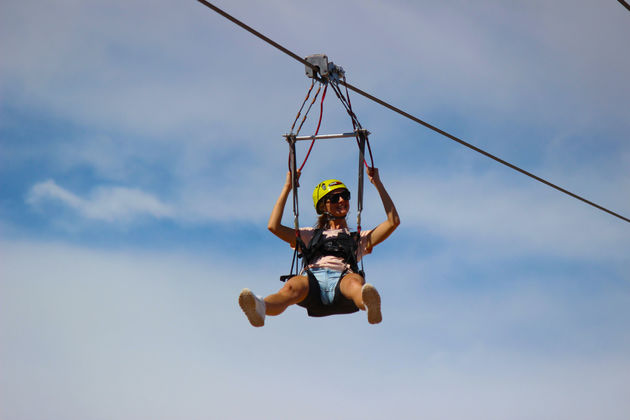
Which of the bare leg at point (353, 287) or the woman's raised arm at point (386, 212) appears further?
the woman's raised arm at point (386, 212)

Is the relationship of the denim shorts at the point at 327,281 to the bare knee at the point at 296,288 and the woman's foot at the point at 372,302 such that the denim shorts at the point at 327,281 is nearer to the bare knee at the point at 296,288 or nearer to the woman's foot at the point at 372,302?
the bare knee at the point at 296,288

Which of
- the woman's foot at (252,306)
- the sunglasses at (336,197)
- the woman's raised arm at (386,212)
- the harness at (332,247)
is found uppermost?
the sunglasses at (336,197)

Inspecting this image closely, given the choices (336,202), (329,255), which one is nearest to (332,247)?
(329,255)

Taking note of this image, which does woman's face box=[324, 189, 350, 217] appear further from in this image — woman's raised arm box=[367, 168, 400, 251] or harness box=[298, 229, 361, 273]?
woman's raised arm box=[367, 168, 400, 251]

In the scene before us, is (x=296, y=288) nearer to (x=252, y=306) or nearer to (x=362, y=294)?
(x=252, y=306)

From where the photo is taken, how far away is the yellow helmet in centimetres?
805

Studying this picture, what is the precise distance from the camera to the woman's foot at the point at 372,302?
666cm

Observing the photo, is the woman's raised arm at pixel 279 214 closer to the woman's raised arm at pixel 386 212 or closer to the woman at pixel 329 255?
the woman at pixel 329 255

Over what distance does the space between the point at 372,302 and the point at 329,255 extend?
114 centimetres

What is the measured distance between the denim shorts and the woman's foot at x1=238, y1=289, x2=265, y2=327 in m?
0.74

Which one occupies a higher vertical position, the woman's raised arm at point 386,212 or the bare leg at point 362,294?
the woman's raised arm at point 386,212

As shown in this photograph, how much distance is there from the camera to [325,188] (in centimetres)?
808

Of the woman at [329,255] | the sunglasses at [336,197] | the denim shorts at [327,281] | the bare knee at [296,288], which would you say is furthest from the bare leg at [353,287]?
the sunglasses at [336,197]

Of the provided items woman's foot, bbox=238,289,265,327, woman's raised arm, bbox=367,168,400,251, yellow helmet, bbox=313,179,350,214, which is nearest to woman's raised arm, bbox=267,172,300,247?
yellow helmet, bbox=313,179,350,214
